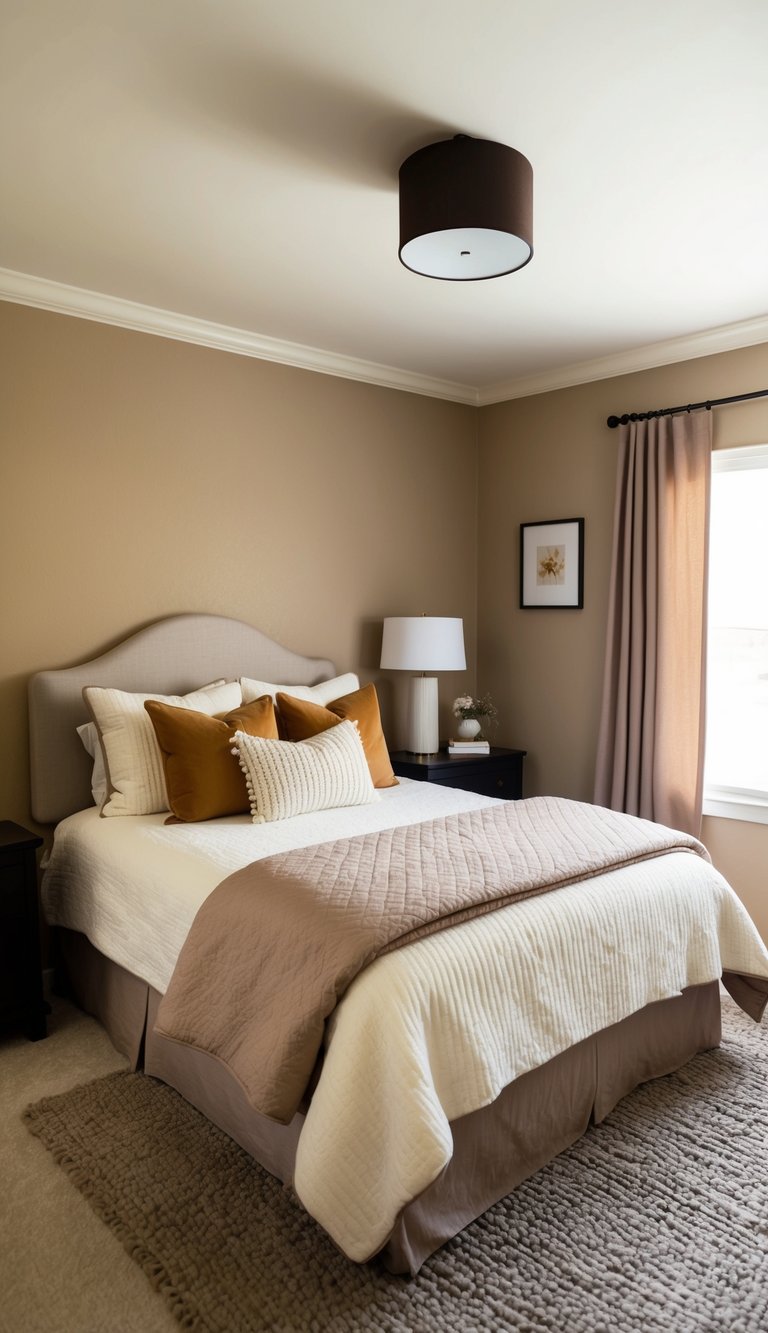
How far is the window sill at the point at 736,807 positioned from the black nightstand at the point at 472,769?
87cm

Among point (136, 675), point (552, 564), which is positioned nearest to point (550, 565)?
point (552, 564)

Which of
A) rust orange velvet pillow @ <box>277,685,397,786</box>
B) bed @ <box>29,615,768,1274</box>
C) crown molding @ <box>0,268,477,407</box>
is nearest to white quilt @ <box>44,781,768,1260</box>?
bed @ <box>29,615,768,1274</box>

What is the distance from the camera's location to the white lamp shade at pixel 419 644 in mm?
4137

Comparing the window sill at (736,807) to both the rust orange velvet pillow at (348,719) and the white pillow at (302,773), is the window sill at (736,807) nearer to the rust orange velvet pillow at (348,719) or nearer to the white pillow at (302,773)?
the rust orange velvet pillow at (348,719)

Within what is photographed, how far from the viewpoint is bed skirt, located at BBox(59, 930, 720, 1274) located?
1976 millimetres

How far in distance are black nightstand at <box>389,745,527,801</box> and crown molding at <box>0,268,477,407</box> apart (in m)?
1.88

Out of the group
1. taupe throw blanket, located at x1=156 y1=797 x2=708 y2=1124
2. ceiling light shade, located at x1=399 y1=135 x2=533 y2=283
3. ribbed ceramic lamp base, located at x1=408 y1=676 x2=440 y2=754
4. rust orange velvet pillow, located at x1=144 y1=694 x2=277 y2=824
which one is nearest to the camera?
taupe throw blanket, located at x1=156 y1=797 x2=708 y2=1124

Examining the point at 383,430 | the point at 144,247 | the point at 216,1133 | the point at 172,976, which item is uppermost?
the point at 144,247

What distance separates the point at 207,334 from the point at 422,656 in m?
1.69

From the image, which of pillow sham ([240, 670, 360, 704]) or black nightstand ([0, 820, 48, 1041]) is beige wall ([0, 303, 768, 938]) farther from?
black nightstand ([0, 820, 48, 1041])

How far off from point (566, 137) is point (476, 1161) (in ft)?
8.24

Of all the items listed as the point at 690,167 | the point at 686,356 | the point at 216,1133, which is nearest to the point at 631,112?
the point at 690,167

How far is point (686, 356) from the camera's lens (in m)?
3.89

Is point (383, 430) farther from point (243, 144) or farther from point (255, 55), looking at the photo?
point (255, 55)
